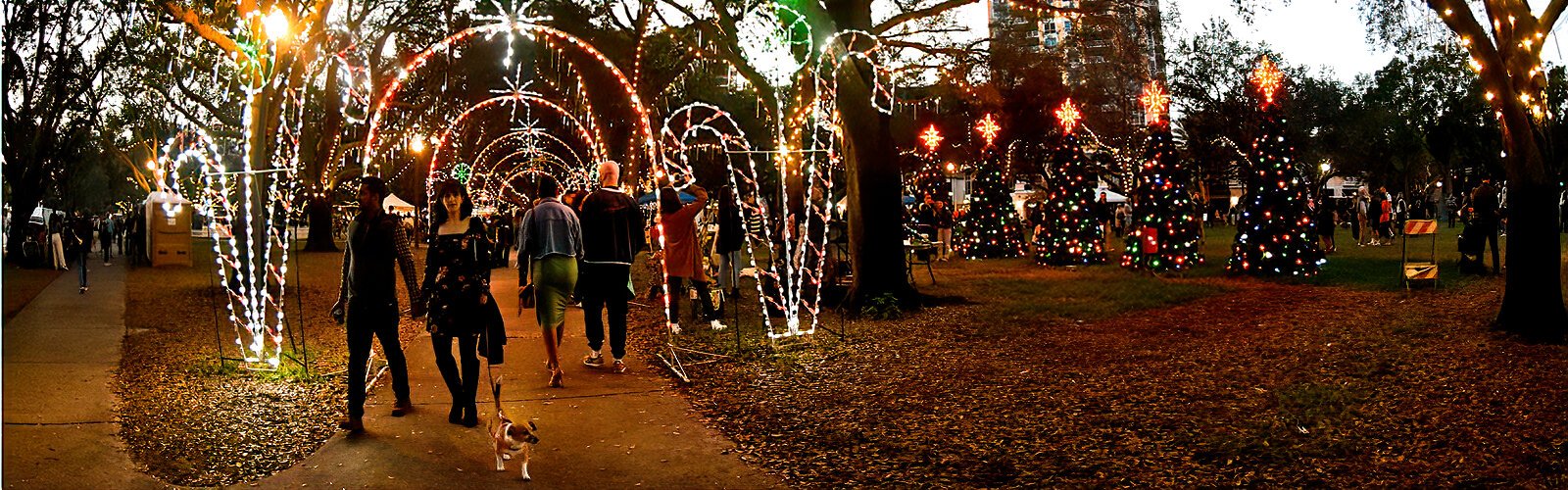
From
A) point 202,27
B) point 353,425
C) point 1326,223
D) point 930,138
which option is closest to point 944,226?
point 930,138

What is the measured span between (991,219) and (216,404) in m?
20.1

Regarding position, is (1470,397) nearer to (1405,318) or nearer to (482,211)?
(1405,318)

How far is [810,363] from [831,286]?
5335mm

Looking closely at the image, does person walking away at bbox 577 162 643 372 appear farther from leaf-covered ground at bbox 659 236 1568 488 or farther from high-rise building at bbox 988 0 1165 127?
high-rise building at bbox 988 0 1165 127

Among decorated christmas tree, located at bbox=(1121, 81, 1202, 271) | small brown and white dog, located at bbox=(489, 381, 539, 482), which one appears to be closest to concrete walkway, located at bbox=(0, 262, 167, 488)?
small brown and white dog, located at bbox=(489, 381, 539, 482)

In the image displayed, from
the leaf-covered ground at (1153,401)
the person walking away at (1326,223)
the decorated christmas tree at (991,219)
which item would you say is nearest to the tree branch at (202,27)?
the leaf-covered ground at (1153,401)

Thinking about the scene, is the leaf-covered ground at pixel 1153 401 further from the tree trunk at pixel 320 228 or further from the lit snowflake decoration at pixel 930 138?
the tree trunk at pixel 320 228

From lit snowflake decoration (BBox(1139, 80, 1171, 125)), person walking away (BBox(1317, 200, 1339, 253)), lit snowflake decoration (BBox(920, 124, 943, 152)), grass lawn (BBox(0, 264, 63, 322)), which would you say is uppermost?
lit snowflake decoration (BBox(1139, 80, 1171, 125))

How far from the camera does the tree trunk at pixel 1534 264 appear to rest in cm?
974

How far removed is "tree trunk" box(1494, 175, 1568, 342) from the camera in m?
9.74

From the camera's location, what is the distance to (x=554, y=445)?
6297 mm

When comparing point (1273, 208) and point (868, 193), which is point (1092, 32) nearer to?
point (868, 193)

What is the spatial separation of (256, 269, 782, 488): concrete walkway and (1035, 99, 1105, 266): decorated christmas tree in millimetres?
15162

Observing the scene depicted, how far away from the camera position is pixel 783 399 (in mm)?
7727
